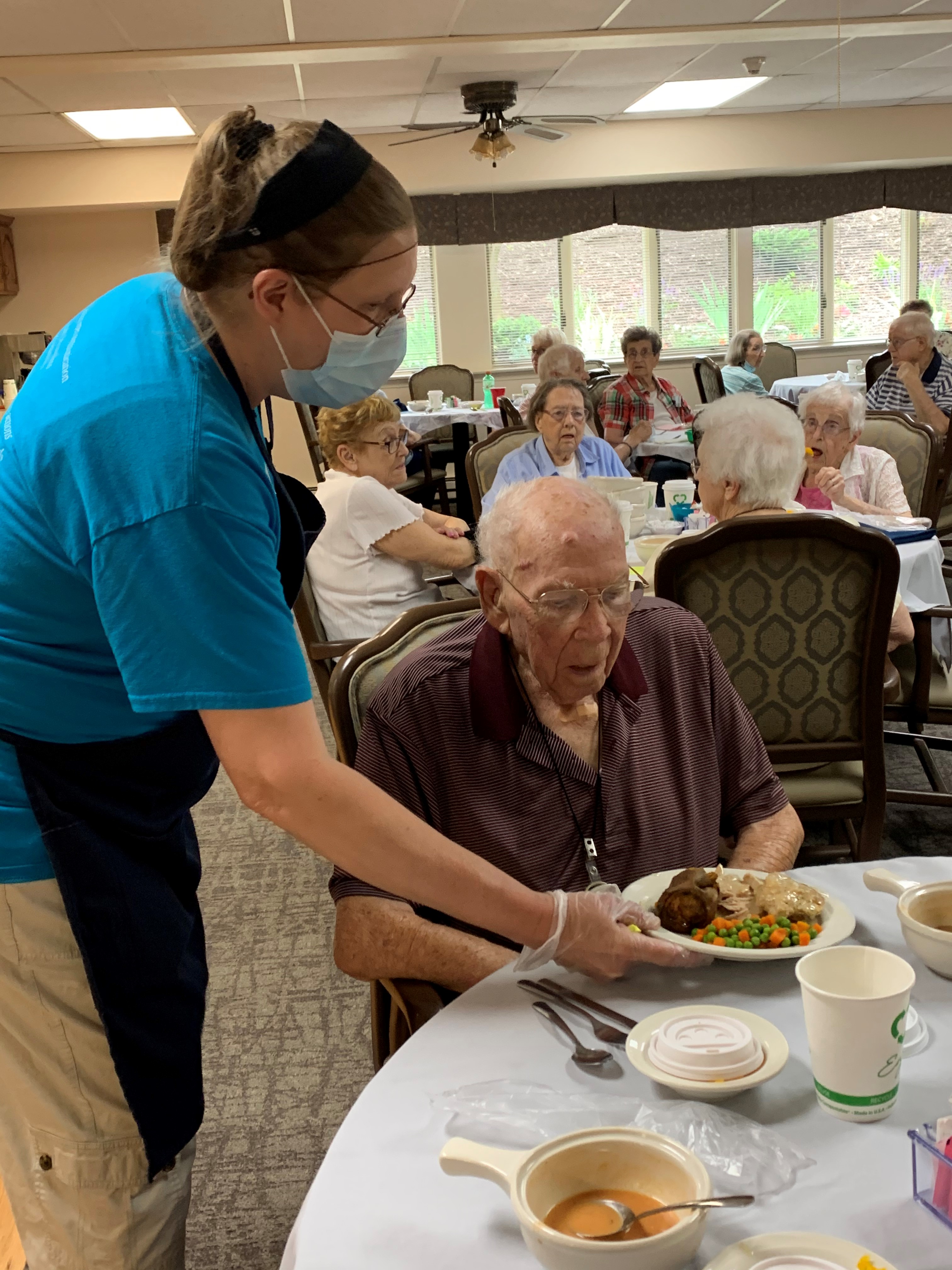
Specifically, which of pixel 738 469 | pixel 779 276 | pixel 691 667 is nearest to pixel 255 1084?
pixel 691 667

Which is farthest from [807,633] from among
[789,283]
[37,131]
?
[789,283]

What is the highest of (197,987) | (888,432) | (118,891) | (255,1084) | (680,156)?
(680,156)

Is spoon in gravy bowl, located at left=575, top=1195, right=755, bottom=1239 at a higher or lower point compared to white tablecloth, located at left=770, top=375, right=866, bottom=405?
lower

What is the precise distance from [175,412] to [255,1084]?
1.73m

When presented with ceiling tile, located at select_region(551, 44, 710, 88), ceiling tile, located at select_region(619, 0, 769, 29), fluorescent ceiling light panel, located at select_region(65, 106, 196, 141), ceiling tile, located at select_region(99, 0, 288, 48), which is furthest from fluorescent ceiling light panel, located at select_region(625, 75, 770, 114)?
fluorescent ceiling light panel, located at select_region(65, 106, 196, 141)

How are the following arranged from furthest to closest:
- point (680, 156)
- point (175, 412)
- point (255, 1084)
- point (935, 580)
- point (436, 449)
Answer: point (680, 156), point (436, 449), point (935, 580), point (255, 1084), point (175, 412)

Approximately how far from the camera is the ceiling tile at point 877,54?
6.78m

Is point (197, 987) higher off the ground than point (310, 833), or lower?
lower

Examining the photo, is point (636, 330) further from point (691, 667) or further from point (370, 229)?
point (370, 229)

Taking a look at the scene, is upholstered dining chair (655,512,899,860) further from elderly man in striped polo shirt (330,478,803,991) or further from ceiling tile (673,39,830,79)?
ceiling tile (673,39,830,79)

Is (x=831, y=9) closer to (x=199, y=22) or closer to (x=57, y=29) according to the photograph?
(x=199, y=22)

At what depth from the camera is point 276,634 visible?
0.96 m

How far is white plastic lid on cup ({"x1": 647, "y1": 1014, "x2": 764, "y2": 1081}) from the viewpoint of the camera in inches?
35.0

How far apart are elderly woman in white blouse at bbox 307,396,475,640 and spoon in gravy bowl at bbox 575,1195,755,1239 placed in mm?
2479
